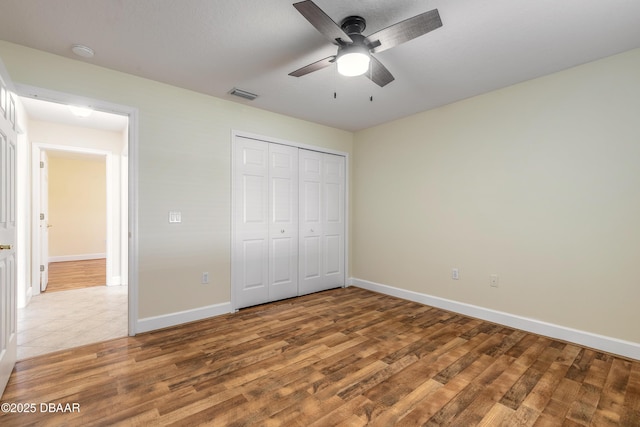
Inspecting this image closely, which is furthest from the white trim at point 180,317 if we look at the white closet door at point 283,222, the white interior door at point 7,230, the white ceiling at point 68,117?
the white ceiling at point 68,117

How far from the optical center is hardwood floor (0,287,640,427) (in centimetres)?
173

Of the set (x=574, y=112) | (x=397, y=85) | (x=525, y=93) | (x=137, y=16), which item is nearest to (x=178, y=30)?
(x=137, y=16)

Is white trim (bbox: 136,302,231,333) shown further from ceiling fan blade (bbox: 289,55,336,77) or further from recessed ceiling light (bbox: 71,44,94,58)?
ceiling fan blade (bbox: 289,55,336,77)

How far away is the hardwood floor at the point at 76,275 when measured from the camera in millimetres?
4820

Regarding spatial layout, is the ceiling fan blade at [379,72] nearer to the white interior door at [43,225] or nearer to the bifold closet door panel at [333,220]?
the bifold closet door panel at [333,220]

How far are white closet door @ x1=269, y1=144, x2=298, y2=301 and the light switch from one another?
3.76 ft

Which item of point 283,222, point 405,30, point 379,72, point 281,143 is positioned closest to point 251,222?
point 283,222

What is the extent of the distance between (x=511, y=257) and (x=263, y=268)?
9.39ft

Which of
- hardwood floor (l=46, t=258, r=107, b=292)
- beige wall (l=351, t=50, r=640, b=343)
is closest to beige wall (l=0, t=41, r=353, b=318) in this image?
beige wall (l=351, t=50, r=640, b=343)

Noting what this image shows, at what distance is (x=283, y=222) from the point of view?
13.4 ft

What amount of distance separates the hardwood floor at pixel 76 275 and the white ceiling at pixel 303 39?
12.6 feet

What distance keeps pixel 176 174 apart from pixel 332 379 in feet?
8.20

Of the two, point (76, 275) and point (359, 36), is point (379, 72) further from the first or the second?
point (76, 275)

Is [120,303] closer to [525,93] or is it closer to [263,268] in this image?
[263,268]
